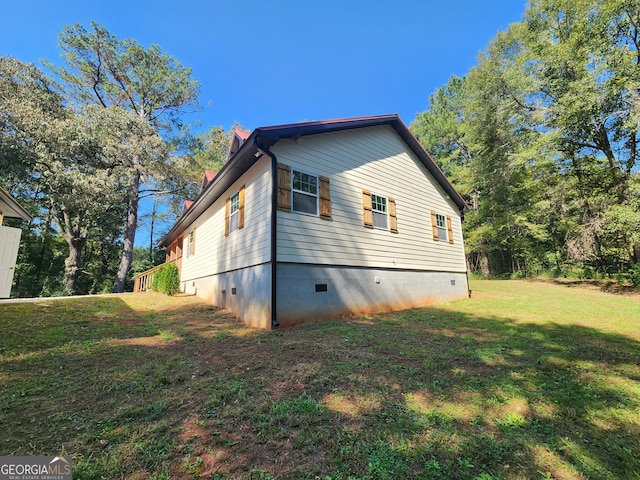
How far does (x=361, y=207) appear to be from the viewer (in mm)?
8523

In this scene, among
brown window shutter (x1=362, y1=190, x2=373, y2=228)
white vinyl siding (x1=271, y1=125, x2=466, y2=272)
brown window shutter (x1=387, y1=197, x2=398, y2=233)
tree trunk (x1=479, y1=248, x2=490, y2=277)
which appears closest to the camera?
white vinyl siding (x1=271, y1=125, x2=466, y2=272)

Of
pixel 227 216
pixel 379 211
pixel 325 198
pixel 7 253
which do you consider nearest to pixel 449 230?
pixel 379 211

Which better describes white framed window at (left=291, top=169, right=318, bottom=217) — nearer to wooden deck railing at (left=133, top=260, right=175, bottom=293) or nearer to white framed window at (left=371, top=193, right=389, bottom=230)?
white framed window at (left=371, top=193, right=389, bottom=230)

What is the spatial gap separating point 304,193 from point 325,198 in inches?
25.5

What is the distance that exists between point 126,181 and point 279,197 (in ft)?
56.6

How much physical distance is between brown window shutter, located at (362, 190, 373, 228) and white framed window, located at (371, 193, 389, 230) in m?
0.25

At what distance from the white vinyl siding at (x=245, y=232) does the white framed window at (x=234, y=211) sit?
0.43ft

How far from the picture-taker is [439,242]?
11438mm

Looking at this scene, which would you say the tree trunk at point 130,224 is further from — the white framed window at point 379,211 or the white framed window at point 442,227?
the white framed window at point 442,227

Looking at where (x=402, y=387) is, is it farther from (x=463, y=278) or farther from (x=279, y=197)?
(x=463, y=278)

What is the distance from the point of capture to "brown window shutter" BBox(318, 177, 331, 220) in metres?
7.50

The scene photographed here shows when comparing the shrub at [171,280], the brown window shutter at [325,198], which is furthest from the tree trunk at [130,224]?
the brown window shutter at [325,198]

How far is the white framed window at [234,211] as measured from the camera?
8.59 m

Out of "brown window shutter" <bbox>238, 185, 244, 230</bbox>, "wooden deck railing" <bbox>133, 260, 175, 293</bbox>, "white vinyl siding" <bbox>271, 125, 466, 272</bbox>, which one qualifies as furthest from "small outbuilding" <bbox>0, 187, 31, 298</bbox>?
"wooden deck railing" <bbox>133, 260, 175, 293</bbox>
